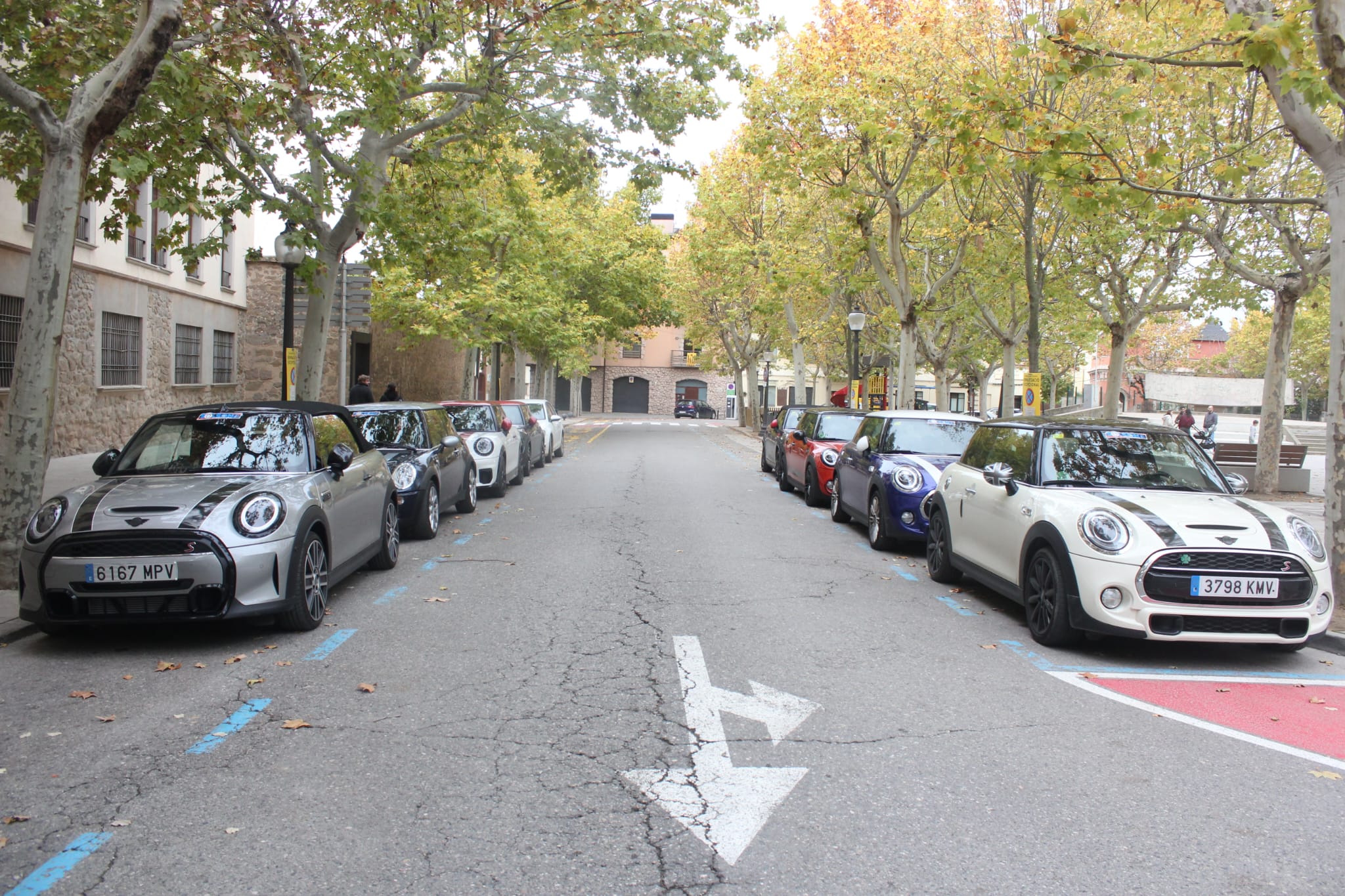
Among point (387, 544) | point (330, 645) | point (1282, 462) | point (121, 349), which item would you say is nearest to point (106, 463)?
point (330, 645)

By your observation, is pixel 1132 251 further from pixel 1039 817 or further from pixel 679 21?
pixel 1039 817

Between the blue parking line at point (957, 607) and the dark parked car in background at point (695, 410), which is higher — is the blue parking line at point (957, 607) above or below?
below

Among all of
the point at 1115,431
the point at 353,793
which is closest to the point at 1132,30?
the point at 1115,431

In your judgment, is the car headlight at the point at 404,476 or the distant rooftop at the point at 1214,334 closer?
the car headlight at the point at 404,476

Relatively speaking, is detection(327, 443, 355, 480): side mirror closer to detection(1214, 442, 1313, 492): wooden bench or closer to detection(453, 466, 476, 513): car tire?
detection(453, 466, 476, 513): car tire

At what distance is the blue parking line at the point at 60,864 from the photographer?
122 inches

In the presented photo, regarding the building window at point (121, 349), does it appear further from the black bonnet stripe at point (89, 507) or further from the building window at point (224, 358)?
the black bonnet stripe at point (89, 507)

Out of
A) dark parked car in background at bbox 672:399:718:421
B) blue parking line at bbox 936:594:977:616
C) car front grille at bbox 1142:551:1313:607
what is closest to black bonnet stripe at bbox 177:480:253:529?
blue parking line at bbox 936:594:977:616

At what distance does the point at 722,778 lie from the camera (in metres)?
4.13

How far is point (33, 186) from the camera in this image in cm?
1120

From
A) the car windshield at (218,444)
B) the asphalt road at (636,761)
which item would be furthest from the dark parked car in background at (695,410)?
the asphalt road at (636,761)

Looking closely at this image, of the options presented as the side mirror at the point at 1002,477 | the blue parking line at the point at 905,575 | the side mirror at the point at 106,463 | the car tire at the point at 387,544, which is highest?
the side mirror at the point at 1002,477

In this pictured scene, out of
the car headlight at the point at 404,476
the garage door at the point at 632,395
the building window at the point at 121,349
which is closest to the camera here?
the car headlight at the point at 404,476

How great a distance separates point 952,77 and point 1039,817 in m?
16.0
